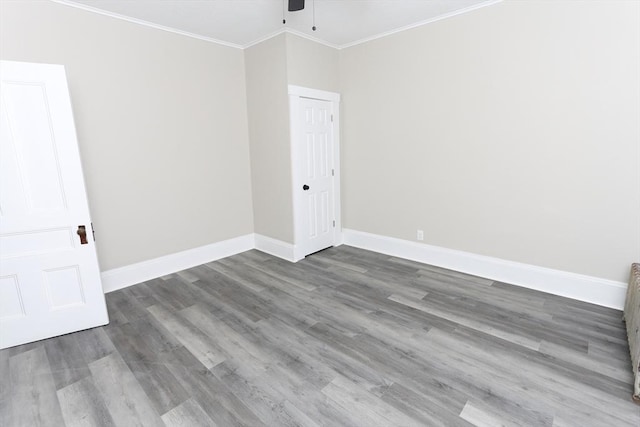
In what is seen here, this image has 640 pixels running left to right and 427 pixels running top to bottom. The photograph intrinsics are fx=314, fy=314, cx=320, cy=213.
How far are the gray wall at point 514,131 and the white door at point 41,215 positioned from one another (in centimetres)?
335

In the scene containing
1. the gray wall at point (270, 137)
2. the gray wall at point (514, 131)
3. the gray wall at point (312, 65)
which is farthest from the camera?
the gray wall at point (270, 137)

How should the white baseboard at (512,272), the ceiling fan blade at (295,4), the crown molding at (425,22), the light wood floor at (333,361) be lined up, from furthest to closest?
the crown molding at (425,22) < the white baseboard at (512,272) < the ceiling fan blade at (295,4) < the light wood floor at (333,361)

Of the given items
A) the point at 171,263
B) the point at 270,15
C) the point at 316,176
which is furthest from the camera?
the point at 316,176

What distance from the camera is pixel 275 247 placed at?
4.46 metres

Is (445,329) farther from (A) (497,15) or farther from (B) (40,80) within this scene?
(B) (40,80)

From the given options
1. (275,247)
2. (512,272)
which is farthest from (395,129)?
(275,247)

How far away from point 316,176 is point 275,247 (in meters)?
1.16

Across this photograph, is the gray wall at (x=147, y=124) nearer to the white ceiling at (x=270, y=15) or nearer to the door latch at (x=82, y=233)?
the white ceiling at (x=270, y=15)

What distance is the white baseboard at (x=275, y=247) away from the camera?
427 cm

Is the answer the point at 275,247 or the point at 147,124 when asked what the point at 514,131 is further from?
the point at 147,124

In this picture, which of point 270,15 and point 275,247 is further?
point 275,247

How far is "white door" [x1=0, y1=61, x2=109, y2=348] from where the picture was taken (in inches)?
93.7

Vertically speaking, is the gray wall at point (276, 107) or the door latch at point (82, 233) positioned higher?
the gray wall at point (276, 107)

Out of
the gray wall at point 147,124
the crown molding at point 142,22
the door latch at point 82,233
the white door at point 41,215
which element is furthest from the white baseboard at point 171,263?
the crown molding at point 142,22
